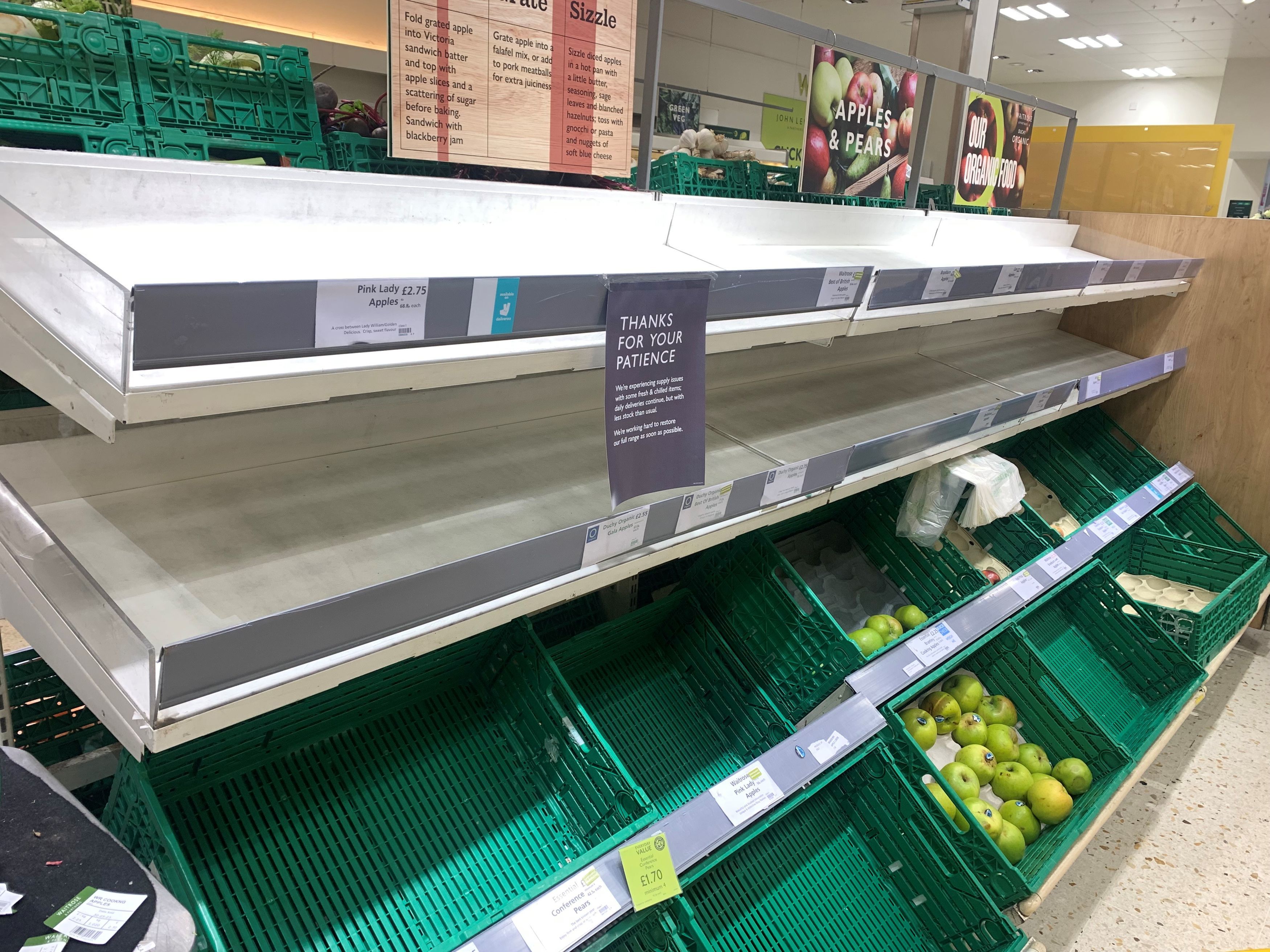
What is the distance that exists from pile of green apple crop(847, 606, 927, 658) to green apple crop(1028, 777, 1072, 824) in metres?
0.49

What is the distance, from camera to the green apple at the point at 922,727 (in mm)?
2096

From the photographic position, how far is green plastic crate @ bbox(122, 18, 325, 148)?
1067 mm

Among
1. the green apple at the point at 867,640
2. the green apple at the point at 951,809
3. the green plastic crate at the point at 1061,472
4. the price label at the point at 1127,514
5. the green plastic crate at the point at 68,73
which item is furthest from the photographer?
the green plastic crate at the point at 1061,472

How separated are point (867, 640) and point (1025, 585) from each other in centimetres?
61

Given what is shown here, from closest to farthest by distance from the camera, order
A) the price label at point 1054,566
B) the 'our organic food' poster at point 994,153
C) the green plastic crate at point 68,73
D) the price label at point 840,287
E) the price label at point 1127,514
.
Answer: the green plastic crate at point 68,73
the price label at point 840,287
the price label at point 1054,566
the 'our organic food' poster at point 994,153
the price label at point 1127,514

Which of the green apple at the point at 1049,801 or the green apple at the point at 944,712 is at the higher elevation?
the green apple at the point at 944,712

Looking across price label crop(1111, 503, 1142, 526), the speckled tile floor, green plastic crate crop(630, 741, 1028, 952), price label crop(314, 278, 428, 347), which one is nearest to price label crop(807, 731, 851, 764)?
green plastic crate crop(630, 741, 1028, 952)

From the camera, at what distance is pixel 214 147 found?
119 centimetres

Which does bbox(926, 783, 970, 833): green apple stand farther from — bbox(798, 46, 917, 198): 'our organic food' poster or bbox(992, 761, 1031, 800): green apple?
bbox(798, 46, 917, 198): 'our organic food' poster

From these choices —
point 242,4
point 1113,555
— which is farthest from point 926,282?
point 242,4

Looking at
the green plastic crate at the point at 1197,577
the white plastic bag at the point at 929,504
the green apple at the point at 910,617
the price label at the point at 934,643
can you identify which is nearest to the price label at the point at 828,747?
the price label at the point at 934,643

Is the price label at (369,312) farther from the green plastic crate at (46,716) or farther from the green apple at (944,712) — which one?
the green apple at (944,712)

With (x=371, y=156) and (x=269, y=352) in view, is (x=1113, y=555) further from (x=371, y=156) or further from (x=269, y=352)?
(x=269, y=352)

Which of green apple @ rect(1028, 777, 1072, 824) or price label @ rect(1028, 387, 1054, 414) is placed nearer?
green apple @ rect(1028, 777, 1072, 824)
